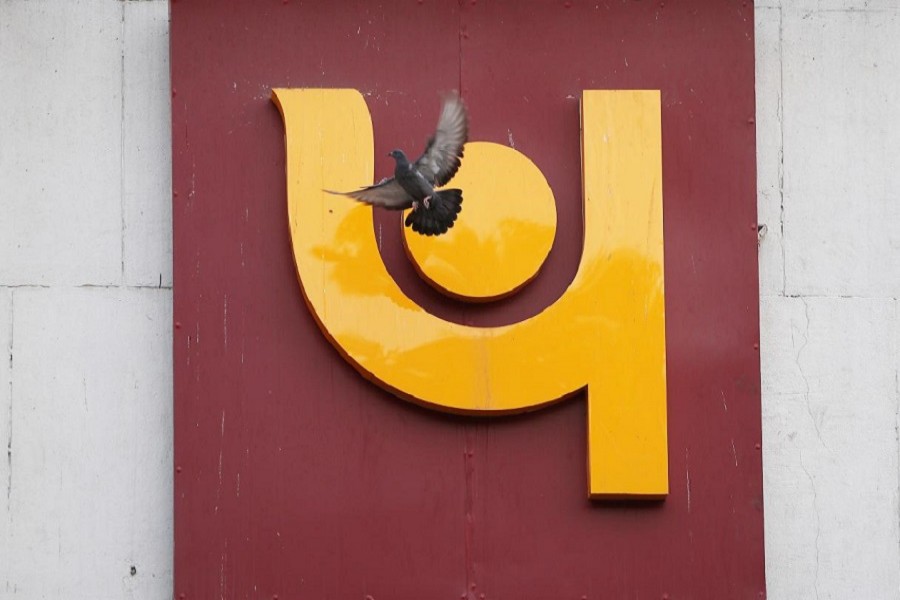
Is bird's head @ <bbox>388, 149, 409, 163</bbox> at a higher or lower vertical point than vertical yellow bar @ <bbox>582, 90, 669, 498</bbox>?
higher

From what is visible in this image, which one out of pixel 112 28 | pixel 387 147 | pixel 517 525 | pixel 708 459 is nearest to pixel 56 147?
pixel 112 28

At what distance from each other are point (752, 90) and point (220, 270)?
102 inches

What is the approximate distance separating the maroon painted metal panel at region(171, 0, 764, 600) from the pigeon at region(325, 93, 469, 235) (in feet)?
1.08

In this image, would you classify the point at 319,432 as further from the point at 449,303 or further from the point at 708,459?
the point at 708,459

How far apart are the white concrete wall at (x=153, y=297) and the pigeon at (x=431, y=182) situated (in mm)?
1125

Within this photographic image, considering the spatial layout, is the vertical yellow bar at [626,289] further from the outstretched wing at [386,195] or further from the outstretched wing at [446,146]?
the outstretched wing at [386,195]

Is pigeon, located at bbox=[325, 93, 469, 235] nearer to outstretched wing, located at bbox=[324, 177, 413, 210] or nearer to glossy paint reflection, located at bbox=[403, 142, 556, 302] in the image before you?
outstretched wing, located at bbox=[324, 177, 413, 210]

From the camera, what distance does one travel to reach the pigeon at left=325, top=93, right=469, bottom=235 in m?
7.84

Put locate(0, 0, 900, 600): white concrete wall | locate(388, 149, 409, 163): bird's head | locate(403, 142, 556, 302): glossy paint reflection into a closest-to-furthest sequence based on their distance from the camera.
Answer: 1. locate(388, 149, 409, 163): bird's head
2. locate(403, 142, 556, 302): glossy paint reflection
3. locate(0, 0, 900, 600): white concrete wall

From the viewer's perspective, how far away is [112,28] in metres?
8.58

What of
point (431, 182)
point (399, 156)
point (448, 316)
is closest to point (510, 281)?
point (448, 316)

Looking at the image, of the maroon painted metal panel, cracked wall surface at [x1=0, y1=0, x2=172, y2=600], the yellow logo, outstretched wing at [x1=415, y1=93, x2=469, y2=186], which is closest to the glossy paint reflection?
the yellow logo

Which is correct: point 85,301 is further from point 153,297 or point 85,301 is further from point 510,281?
point 510,281

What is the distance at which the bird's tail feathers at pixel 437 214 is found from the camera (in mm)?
7898
